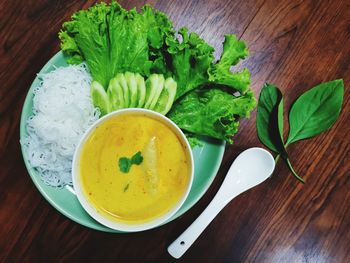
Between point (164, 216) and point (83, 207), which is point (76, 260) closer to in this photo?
point (83, 207)

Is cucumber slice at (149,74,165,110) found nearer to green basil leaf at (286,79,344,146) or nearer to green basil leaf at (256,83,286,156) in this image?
green basil leaf at (256,83,286,156)

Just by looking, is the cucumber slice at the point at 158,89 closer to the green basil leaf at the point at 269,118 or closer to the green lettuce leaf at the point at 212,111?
Answer: the green lettuce leaf at the point at 212,111

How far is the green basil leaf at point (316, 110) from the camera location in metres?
1.76

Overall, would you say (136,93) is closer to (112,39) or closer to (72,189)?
(112,39)

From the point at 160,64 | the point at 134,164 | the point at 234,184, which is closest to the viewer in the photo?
the point at 134,164

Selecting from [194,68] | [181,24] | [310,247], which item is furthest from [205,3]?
[310,247]

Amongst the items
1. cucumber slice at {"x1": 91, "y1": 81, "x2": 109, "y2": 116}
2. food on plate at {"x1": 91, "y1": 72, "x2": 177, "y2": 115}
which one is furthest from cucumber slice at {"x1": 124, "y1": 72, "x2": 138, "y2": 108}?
cucumber slice at {"x1": 91, "y1": 81, "x2": 109, "y2": 116}

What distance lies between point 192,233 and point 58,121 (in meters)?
0.68

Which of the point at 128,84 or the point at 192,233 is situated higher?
the point at 128,84

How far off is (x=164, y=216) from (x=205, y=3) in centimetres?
94

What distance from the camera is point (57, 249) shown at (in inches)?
69.4

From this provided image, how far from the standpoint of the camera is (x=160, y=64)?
5.28 feet

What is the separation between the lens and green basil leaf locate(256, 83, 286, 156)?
5.78 ft

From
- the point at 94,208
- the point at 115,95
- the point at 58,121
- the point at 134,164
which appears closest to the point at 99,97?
the point at 115,95
